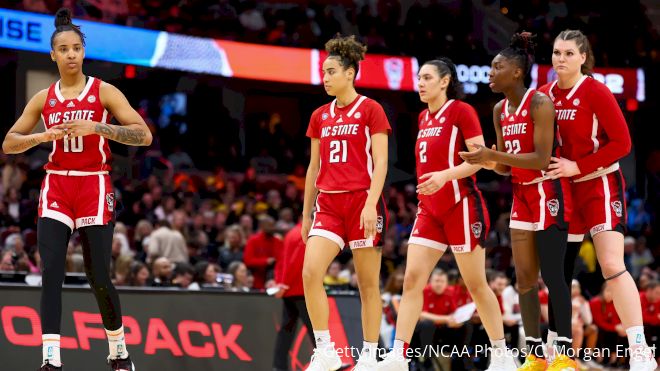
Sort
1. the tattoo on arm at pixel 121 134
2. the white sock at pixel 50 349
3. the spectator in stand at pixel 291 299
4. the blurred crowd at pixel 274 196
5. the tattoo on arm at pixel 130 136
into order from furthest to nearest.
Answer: the blurred crowd at pixel 274 196
the spectator in stand at pixel 291 299
the tattoo on arm at pixel 130 136
the tattoo on arm at pixel 121 134
the white sock at pixel 50 349

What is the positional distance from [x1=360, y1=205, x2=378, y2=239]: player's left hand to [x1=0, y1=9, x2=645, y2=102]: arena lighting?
11.9 metres

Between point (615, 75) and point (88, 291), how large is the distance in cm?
1657

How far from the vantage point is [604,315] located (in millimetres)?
14500

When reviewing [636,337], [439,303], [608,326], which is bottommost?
[608,326]

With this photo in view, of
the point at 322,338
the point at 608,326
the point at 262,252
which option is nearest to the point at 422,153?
the point at 322,338

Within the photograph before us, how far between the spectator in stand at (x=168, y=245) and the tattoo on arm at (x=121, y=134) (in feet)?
27.2

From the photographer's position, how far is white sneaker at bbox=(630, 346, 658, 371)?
7012 millimetres

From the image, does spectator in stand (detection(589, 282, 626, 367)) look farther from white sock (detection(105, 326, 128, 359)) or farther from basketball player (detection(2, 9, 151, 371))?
basketball player (detection(2, 9, 151, 371))

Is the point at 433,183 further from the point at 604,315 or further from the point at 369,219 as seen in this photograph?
the point at 604,315

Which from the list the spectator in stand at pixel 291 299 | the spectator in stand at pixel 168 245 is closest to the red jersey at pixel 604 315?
the spectator in stand at pixel 291 299

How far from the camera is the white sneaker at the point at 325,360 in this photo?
719 cm

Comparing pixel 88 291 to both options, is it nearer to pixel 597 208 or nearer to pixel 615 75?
pixel 597 208

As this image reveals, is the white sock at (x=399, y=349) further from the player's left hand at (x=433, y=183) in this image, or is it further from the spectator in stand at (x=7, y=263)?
the spectator in stand at (x=7, y=263)

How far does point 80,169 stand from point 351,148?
199 cm
